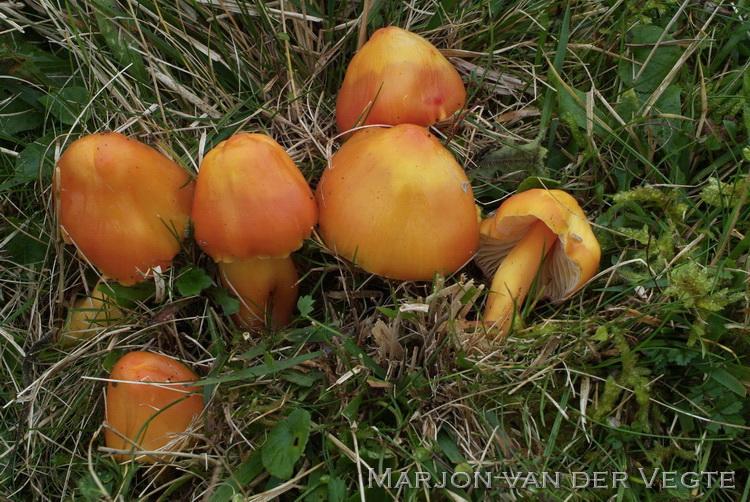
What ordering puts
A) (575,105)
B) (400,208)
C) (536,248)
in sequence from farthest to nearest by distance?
1. (575,105)
2. (536,248)
3. (400,208)

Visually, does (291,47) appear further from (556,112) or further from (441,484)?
(441,484)

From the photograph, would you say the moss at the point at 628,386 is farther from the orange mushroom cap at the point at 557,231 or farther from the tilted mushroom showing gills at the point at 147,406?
the tilted mushroom showing gills at the point at 147,406

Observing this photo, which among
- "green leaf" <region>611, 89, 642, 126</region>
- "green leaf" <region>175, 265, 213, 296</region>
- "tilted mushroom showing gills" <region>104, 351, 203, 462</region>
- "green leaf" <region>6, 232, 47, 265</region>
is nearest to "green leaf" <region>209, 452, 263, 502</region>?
"tilted mushroom showing gills" <region>104, 351, 203, 462</region>

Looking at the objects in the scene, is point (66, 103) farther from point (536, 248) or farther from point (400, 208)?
point (536, 248)

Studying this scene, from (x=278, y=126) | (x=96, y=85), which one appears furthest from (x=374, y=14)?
(x=96, y=85)

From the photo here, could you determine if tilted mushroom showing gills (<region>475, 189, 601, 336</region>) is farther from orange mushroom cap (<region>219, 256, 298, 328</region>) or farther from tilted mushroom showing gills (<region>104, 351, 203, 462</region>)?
tilted mushroom showing gills (<region>104, 351, 203, 462</region>)

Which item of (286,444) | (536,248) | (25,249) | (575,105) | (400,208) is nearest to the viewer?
(286,444)

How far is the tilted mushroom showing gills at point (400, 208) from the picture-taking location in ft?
6.02

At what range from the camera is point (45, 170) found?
7.44 feet

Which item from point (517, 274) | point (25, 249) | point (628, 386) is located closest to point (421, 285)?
point (517, 274)

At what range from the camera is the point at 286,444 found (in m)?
1.72

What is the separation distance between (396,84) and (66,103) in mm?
1320

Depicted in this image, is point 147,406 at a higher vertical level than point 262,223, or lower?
lower

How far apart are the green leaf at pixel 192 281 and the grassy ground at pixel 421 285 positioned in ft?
0.19
